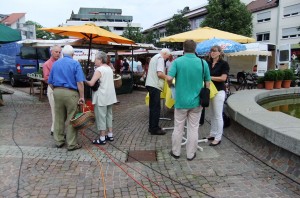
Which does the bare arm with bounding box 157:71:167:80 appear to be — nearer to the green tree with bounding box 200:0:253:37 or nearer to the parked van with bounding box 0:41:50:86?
the parked van with bounding box 0:41:50:86

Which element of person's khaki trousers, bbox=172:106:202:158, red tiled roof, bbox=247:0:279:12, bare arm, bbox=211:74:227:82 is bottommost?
person's khaki trousers, bbox=172:106:202:158

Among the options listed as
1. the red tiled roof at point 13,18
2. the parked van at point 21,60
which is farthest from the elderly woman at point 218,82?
the red tiled roof at point 13,18

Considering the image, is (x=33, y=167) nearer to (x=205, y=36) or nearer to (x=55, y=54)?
(x=55, y=54)

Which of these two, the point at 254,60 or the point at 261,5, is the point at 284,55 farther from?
the point at 261,5

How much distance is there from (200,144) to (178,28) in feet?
123

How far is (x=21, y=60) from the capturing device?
15.7 m

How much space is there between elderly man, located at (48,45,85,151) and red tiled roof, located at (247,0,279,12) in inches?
1360

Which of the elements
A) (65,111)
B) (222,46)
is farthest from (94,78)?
(222,46)

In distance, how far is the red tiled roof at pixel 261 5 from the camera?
3488 centimetres

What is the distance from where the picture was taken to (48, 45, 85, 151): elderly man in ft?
16.8

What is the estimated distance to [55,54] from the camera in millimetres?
6082

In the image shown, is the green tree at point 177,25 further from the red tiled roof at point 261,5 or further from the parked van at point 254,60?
the parked van at point 254,60

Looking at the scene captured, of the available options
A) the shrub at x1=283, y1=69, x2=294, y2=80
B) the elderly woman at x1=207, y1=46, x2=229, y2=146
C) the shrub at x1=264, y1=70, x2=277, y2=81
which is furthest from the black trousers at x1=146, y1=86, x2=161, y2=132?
the shrub at x1=283, y1=69, x2=294, y2=80

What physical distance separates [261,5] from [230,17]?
6.48 metres
